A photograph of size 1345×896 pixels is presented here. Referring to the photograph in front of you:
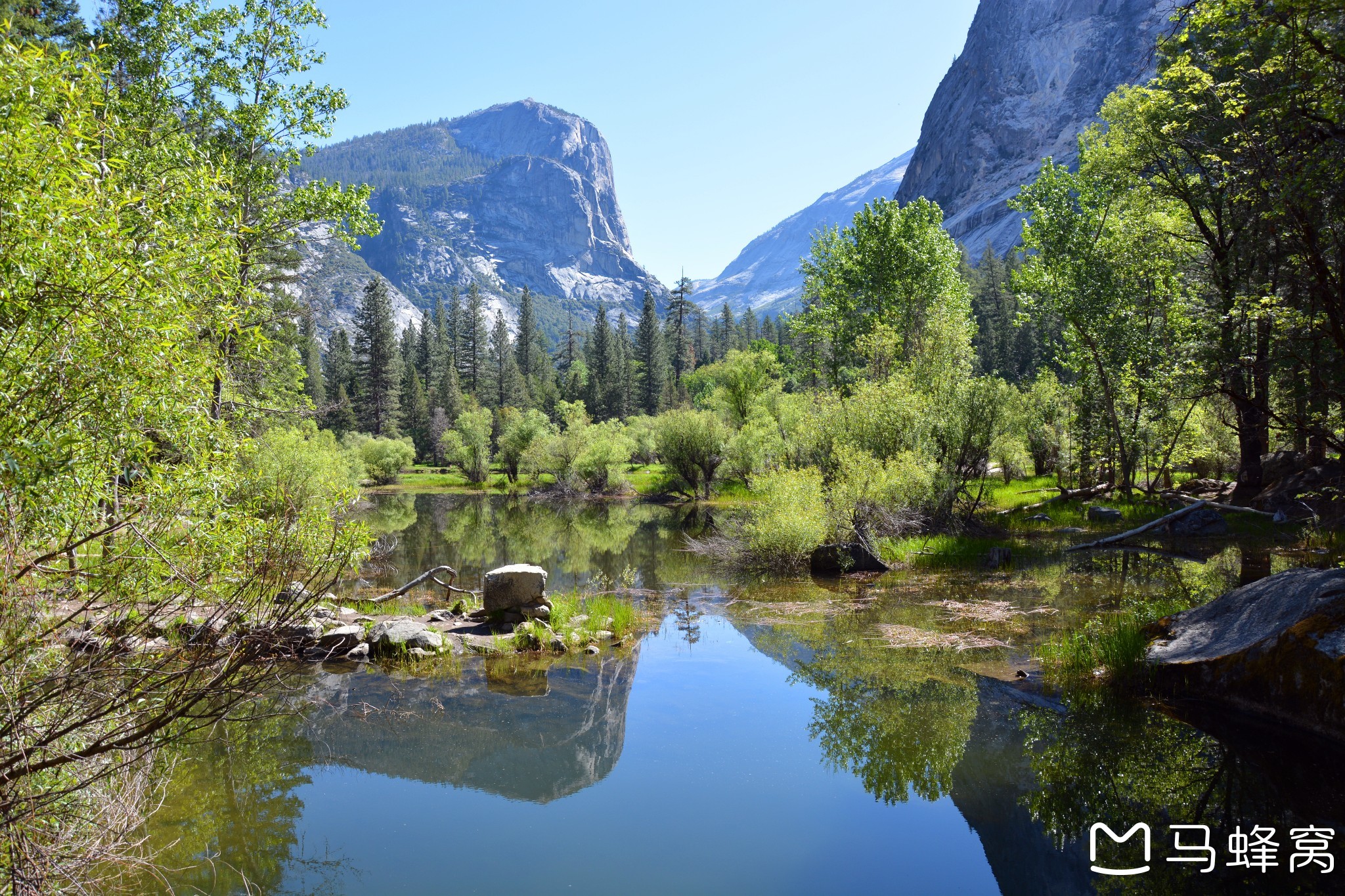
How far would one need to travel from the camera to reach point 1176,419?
25.4 m

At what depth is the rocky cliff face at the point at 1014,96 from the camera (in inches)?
5561

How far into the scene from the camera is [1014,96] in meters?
162

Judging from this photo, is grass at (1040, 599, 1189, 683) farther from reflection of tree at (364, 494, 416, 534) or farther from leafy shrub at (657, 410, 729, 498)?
leafy shrub at (657, 410, 729, 498)

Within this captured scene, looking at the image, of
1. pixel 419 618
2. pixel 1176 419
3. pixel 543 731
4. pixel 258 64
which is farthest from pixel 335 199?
pixel 1176 419

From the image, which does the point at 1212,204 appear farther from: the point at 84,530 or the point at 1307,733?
the point at 84,530

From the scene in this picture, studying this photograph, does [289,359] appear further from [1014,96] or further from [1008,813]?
[1014,96]

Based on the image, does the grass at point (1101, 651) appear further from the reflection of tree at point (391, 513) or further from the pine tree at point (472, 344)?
the pine tree at point (472, 344)

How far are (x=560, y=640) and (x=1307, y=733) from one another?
10.9 m

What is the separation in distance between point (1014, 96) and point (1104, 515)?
565ft

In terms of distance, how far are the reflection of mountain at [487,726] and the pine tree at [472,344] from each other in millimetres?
88300

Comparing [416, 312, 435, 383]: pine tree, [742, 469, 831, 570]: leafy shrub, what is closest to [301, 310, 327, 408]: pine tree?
[416, 312, 435, 383]: pine tree

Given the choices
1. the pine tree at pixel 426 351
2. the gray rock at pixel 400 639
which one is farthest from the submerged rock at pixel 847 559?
the pine tree at pixel 426 351

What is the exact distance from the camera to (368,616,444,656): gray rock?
42.7 feet

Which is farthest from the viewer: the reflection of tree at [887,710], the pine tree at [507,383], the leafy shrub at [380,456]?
the pine tree at [507,383]
